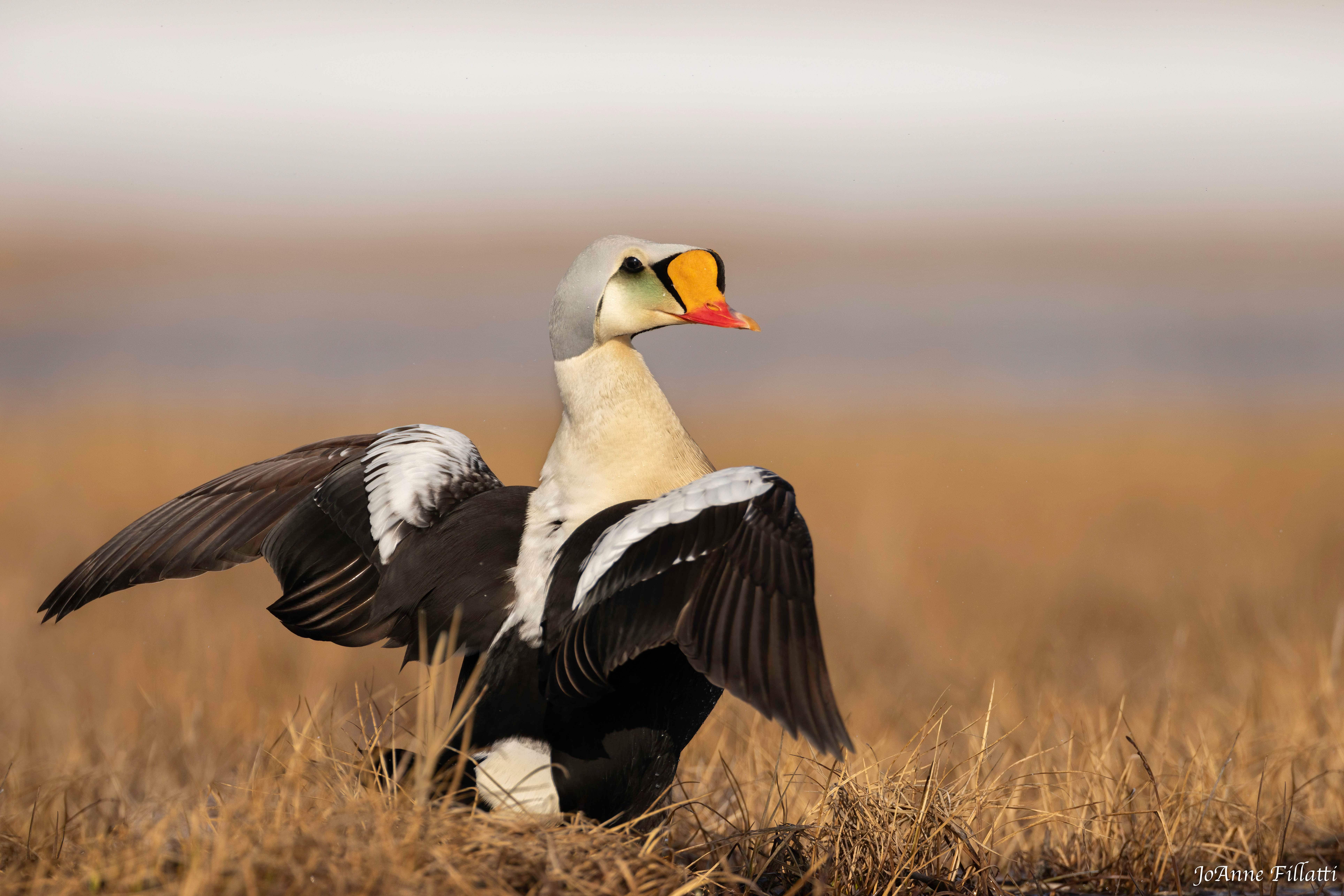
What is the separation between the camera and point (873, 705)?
550cm

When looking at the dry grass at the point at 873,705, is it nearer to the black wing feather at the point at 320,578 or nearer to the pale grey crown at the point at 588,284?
the black wing feather at the point at 320,578

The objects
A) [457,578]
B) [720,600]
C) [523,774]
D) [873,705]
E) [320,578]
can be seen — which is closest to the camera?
[720,600]

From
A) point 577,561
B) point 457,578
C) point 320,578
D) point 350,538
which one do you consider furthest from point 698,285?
point 320,578

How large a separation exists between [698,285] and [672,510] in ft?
2.85

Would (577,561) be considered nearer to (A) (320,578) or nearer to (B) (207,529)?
(A) (320,578)

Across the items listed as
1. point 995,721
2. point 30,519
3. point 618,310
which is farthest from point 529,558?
point 30,519

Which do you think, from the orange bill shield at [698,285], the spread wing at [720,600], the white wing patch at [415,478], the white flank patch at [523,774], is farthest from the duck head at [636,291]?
the white flank patch at [523,774]

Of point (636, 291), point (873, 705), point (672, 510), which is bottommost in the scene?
point (873, 705)

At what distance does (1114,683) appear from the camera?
590 cm

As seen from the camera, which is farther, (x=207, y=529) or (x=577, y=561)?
(x=207, y=529)

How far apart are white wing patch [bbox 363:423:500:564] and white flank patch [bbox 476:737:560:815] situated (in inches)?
24.0

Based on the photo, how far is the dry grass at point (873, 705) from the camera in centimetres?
250

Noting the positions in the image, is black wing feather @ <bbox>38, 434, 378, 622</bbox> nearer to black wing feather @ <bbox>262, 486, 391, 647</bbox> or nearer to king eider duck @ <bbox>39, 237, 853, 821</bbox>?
king eider duck @ <bbox>39, 237, 853, 821</bbox>

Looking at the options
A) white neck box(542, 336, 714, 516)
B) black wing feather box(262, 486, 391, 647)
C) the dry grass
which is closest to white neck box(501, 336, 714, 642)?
white neck box(542, 336, 714, 516)
